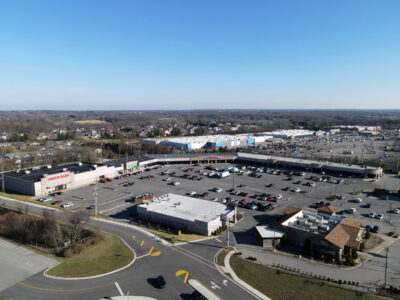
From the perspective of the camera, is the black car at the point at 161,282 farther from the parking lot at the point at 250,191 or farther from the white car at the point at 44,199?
the white car at the point at 44,199

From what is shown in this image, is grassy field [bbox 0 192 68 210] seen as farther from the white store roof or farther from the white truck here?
the white truck

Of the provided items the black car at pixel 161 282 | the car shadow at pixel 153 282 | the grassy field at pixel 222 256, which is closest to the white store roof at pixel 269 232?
the grassy field at pixel 222 256

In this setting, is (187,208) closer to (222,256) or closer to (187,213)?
(187,213)

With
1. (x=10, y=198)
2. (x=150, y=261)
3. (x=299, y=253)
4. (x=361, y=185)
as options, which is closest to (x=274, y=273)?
(x=299, y=253)

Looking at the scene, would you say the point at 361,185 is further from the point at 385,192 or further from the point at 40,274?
the point at 40,274

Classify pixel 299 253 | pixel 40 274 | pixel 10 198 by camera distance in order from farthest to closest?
1. pixel 10 198
2. pixel 299 253
3. pixel 40 274

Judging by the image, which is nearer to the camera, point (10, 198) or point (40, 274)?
point (40, 274)

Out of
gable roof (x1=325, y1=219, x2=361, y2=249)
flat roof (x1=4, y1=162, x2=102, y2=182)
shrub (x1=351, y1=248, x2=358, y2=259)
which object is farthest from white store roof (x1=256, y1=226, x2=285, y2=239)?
flat roof (x1=4, y1=162, x2=102, y2=182)
